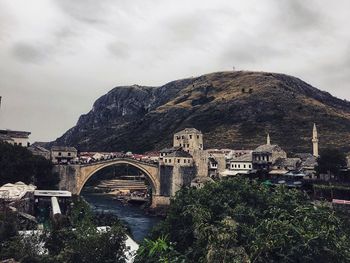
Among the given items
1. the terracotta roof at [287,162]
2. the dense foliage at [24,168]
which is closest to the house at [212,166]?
the terracotta roof at [287,162]

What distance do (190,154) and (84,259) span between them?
228 ft

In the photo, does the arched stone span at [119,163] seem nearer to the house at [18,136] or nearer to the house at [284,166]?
the house at [18,136]

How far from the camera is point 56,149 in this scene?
104125 mm

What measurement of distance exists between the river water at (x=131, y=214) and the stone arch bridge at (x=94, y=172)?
5540 millimetres

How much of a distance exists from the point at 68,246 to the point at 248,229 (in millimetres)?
15964

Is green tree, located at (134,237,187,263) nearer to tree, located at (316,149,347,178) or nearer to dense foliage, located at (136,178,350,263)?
dense foliage, located at (136,178,350,263)

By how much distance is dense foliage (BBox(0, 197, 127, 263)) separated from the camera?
109 feet

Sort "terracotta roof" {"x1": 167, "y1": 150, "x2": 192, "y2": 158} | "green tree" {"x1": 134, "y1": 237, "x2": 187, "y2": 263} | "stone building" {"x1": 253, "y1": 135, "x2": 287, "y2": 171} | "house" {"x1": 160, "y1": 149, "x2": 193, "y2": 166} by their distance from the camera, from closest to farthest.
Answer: "green tree" {"x1": 134, "y1": 237, "x2": 187, "y2": 263} < "stone building" {"x1": 253, "y1": 135, "x2": 287, "y2": 171} < "house" {"x1": 160, "y1": 149, "x2": 193, "y2": 166} < "terracotta roof" {"x1": 167, "y1": 150, "x2": 192, "y2": 158}

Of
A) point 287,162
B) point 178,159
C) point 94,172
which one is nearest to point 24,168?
point 94,172

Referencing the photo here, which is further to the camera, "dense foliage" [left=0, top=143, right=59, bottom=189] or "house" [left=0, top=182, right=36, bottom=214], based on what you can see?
"dense foliage" [left=0, top=143, right=59, bottom=189]

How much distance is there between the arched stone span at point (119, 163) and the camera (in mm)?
92875

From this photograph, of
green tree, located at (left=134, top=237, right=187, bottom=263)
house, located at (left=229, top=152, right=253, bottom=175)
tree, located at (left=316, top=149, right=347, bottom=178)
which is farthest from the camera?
house, located at (left=229, top=152, right=253, bottom=175)

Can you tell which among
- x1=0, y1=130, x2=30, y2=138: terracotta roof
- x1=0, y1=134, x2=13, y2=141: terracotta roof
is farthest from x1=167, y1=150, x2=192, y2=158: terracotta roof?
x1=0, y1=134, x2=13, y2=141: terracotta roof

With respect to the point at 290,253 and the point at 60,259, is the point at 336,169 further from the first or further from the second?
the point at 60,259
